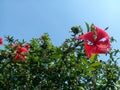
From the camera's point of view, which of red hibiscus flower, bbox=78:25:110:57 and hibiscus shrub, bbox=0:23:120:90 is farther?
hibiscus shrub, bbox=0:23:120:90

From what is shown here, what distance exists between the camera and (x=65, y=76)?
4984 millimetres

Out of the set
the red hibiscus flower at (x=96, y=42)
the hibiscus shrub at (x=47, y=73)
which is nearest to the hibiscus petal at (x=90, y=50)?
the red hibiscus flower at (x=96, y=42)

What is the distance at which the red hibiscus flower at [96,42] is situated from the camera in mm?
2921

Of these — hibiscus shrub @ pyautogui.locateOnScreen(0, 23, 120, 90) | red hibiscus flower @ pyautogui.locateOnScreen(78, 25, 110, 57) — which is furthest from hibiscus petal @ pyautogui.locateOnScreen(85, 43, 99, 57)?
hibiscus shrub @ pyautogui.locateOnScreen(0, 23, 120, 90)

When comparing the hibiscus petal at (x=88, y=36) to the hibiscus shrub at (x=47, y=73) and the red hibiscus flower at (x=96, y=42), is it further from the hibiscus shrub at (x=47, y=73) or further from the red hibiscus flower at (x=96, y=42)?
the hibiscus shrub at (x=47, y=73)

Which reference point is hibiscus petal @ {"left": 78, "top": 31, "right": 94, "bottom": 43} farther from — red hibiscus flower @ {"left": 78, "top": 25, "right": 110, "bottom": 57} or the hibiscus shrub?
the hibiscus shrub

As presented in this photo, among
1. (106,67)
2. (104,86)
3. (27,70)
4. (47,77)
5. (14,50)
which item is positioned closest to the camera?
(14,50)

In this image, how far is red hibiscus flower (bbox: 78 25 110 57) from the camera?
115 inches

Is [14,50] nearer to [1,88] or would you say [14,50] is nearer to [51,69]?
[51,69]

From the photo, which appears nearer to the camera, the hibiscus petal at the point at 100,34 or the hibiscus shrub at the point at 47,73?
the hibiscus petal at the point at 100,34

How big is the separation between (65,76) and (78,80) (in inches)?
9.8

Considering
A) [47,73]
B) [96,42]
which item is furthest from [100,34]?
[47,73]

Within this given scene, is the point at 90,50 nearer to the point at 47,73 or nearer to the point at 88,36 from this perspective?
the point at 88,36

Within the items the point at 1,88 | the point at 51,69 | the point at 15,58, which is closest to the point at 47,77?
the point at 51,69
